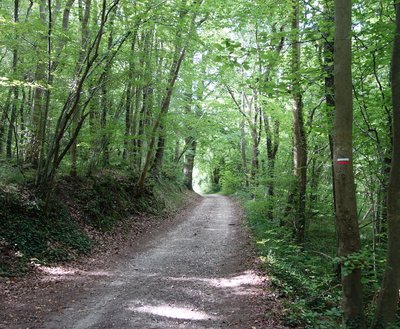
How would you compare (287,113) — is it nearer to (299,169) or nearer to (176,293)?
(299,169)

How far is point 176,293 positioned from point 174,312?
3.08ft

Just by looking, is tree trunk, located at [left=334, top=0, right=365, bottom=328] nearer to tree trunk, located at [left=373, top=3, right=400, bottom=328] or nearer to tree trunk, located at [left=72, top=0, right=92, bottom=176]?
tree trunk, located at [left=373, top=3, right=400, bottom=328]

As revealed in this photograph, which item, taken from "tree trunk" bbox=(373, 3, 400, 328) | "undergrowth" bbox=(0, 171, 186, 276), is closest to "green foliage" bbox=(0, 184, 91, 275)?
"undergrowth" bbox=(0, 171, 186, 276)

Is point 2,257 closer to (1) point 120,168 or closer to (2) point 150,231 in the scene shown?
(2) point 150,231

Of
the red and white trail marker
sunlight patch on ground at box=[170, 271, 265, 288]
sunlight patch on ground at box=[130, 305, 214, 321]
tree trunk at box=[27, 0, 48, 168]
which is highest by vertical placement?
tree trunk at box=[27, 0, 48, 168]

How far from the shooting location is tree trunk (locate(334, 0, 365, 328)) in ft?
15.1

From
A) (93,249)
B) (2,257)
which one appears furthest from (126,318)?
(93,249)

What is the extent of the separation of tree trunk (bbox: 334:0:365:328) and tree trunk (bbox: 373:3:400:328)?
297 mm

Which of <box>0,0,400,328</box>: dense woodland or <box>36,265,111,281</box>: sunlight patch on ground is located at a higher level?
<box>0,0,400,328</box>: dense woodland

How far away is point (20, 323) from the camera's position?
525 centimetres

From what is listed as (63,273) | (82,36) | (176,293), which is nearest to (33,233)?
(63,273)

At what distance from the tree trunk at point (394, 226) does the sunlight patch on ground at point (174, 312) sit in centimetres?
268

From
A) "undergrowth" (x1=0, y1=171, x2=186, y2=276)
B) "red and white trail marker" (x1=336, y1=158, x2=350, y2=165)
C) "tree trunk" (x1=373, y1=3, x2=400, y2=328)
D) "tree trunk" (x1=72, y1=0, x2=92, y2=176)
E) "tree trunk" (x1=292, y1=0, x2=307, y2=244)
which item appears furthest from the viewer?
"tree trunk" (x1=292, y1=0, x2=307, y2=244)

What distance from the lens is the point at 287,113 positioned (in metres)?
16.4
